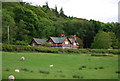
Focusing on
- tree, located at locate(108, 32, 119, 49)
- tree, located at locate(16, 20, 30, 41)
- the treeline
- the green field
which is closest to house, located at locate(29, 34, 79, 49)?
the treeline

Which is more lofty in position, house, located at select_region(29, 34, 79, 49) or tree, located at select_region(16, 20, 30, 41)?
tree, located at select_region(16, 20, 30, 41)

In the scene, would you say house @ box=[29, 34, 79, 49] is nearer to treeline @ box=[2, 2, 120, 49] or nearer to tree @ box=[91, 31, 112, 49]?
treeline @ box=[2, 2, 120, 49]

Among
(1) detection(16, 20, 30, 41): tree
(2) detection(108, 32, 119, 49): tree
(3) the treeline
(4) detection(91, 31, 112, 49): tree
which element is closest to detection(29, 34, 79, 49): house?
(3) the treeline

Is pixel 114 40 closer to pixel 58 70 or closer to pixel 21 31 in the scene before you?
pixel 21 31

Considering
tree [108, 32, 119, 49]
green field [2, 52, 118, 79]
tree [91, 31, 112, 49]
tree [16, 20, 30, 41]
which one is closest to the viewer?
green field [2, 52, 118, 79]

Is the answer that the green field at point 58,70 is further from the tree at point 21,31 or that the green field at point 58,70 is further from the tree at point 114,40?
the tree at point 114,40

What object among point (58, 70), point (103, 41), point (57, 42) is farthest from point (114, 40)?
point (58, 70)

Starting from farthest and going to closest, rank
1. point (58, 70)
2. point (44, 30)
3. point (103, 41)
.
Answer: point (44, 30)
point (103, 41)
point (58, 70)

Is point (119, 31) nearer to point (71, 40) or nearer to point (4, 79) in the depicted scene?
point (71, 40)

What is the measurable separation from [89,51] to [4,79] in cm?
2846

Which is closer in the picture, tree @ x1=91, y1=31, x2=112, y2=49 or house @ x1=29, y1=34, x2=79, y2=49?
tree @ x1=91, y1=31, x2=112, y2=49

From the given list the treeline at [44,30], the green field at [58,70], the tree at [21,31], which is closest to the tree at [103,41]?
the treeline at [44,30]

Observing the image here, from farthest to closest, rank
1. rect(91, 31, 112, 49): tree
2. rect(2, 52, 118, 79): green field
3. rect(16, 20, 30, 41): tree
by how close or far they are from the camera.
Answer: rect(16, 20, 30, 41): tree → rect(91, 31, 112, 49): tree → rect(2, 52, 118, 79): green field

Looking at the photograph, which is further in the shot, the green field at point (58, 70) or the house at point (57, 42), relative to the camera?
the house at point (57, 42)
